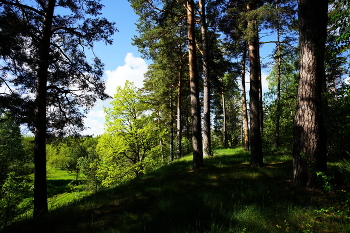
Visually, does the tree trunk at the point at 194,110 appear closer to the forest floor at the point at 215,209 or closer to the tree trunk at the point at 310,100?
the forest floor at the point at 215,209

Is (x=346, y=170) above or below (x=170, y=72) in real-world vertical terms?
below

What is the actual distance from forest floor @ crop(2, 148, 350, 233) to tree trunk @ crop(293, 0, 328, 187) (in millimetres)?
546

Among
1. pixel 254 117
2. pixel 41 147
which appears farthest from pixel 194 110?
pixel 41 147

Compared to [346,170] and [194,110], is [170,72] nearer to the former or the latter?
[194,110]

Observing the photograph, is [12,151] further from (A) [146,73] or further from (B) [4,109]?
(B) [4,109]

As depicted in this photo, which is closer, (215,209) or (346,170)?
(346,170)

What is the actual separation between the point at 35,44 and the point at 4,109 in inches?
85.0

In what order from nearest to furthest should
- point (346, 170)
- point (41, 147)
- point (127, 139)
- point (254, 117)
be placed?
1. point (346, 170)
2. point (41, 147)
3. point (254, 117)
4. point (127, 139)

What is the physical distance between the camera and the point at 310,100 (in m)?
4.29

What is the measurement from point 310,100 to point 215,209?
337 cm

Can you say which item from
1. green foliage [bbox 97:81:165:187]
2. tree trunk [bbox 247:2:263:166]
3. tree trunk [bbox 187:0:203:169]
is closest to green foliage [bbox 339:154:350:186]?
tree trunk [bbox 247:2:263:166]

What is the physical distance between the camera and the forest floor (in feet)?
9.56

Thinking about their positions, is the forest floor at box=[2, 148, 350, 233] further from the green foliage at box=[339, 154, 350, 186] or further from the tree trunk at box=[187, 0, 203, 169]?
the tree trunk at box=[187, 0, 203, 169]

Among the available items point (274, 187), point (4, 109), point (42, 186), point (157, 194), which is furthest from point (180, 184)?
point (4, 109)
